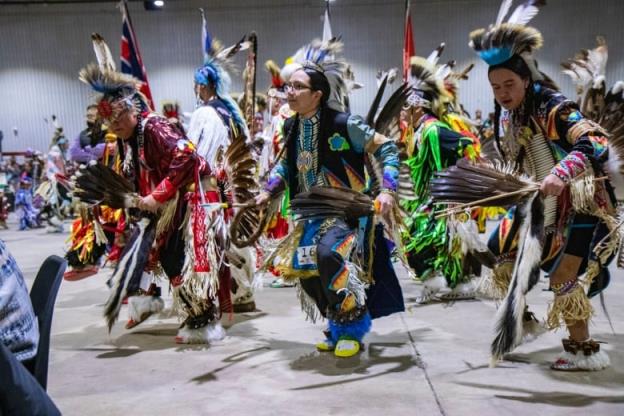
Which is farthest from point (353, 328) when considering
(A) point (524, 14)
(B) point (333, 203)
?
(A) point (524, 14)

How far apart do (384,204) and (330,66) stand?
0.83 meters

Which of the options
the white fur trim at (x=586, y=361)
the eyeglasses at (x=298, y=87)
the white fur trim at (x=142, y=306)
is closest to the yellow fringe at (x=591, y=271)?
the white fur trim at (x=586, y=361)

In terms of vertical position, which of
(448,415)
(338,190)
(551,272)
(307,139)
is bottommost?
(448,415)

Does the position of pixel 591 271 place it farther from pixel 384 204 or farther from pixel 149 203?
pixel 149 203

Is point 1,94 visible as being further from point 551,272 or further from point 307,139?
point 551,272

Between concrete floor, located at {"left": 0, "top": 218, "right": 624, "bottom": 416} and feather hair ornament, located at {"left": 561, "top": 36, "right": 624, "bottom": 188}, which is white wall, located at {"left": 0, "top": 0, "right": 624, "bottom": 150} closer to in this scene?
concrete floor, located at {"left": 0, "top": 218, "right": 624, "bottom": 416}

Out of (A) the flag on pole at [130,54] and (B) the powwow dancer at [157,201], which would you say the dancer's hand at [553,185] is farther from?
(A) the flag on pole at [130,54]

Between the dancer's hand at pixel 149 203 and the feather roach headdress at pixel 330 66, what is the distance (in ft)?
3.27

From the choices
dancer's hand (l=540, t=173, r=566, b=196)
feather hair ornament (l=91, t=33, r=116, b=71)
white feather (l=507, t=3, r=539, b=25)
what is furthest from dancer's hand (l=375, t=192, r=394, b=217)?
feather hair ornament (l=91, t=33, r=116, b=71)

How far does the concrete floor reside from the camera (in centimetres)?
233

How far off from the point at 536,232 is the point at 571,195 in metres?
0.21

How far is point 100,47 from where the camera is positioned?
3.69 metres

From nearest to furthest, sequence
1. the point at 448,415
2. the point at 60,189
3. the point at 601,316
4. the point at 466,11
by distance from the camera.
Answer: the point at 448,415
the point at 601,316
the point at 60,189
the point at 466,11

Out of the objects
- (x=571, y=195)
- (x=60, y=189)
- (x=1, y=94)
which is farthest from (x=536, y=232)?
(x=1, y=94)
